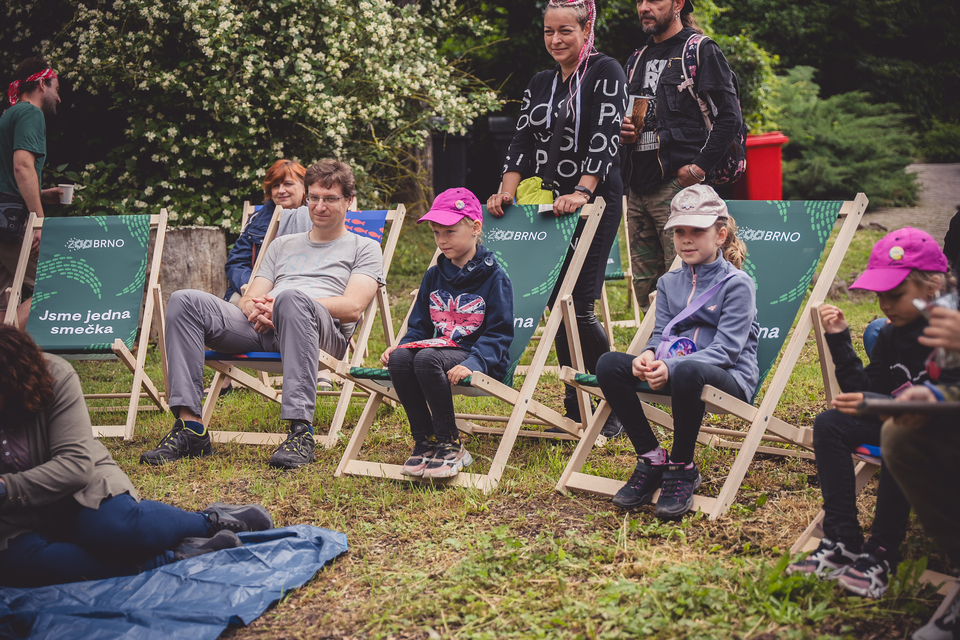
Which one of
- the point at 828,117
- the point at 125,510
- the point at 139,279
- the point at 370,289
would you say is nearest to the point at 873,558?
the point at 125,510

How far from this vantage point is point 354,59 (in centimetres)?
695

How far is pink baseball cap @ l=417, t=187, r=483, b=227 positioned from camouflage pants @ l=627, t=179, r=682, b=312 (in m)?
0.94

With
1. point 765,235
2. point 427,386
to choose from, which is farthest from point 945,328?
point 427,386

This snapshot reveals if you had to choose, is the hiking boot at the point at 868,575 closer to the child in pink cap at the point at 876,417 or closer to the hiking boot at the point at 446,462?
the child in pink cap at the point at 876,417

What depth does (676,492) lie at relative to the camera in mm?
2867

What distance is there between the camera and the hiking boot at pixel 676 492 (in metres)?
2.83

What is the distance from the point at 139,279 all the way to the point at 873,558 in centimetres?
402

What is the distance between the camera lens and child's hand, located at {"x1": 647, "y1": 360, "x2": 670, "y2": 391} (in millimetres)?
2836

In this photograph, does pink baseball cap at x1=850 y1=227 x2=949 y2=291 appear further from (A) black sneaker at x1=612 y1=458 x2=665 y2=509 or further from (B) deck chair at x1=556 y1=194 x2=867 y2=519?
(A) black sneaker at x1=612 y1=458 x2=665 y2=509

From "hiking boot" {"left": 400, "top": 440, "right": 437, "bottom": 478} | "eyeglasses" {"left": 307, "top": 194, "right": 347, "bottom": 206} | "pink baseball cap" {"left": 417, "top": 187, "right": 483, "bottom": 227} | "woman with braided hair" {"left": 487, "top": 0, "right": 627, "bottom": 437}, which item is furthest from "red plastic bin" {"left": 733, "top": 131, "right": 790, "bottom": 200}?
"hiking boot" {"left": 400, "top": 440, "right": 437, "bottom": 478}

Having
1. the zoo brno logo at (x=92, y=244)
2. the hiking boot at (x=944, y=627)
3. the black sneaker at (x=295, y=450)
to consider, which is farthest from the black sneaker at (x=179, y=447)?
the hiking boot at (x=944, y=627)

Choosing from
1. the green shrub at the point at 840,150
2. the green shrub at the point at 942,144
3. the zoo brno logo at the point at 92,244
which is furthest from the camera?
the green shrub at the point at 942,144

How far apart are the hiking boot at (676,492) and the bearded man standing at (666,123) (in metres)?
1.26

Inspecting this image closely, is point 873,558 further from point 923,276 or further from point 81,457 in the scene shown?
point 81,457
